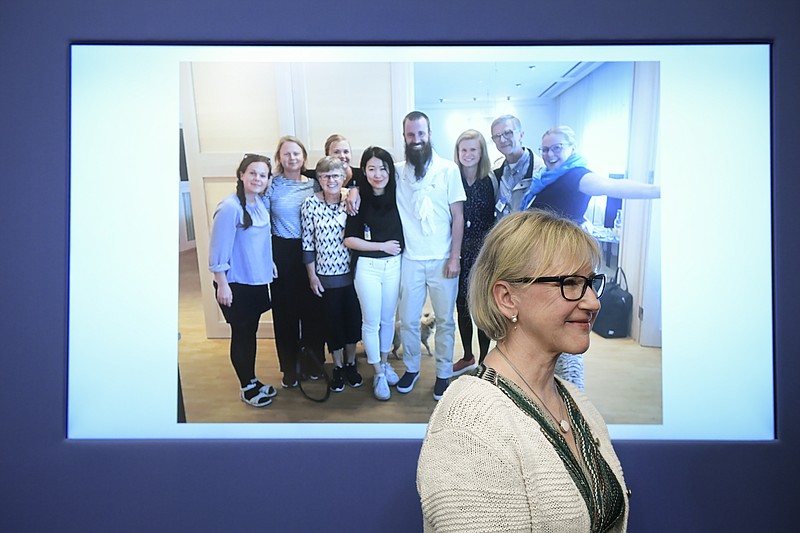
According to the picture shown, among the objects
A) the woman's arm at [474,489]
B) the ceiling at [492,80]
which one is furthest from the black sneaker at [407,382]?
the woman's arm at [474,489]

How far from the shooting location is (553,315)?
1352mm

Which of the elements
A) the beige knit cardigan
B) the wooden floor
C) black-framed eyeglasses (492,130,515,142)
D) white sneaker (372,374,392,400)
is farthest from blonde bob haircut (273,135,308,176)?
the beige knit cardigan

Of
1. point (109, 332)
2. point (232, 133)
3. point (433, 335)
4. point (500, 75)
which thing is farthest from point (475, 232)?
point (109, 332)

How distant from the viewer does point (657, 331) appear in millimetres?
2660

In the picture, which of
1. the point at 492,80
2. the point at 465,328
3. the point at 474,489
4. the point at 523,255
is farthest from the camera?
the point at 465,328

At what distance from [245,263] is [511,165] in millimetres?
1139

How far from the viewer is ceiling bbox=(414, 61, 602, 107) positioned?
8.40ft

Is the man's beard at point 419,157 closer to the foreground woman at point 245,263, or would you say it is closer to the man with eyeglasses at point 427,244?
the man with eyeglasses at point 427,244

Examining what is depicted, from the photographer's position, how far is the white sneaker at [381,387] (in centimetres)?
268

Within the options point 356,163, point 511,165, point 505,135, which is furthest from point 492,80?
point 356,163

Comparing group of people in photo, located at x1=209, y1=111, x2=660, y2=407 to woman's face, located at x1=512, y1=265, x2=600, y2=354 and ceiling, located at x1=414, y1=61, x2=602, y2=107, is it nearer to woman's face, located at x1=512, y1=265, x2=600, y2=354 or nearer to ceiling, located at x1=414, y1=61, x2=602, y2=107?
ceiling, located at x1=414, y1=61, x2=602, y2=107

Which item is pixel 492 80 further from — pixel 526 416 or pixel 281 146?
pixel 526 416

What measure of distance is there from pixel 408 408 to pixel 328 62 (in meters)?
1.43

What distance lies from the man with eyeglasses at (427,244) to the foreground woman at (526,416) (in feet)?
3.94
